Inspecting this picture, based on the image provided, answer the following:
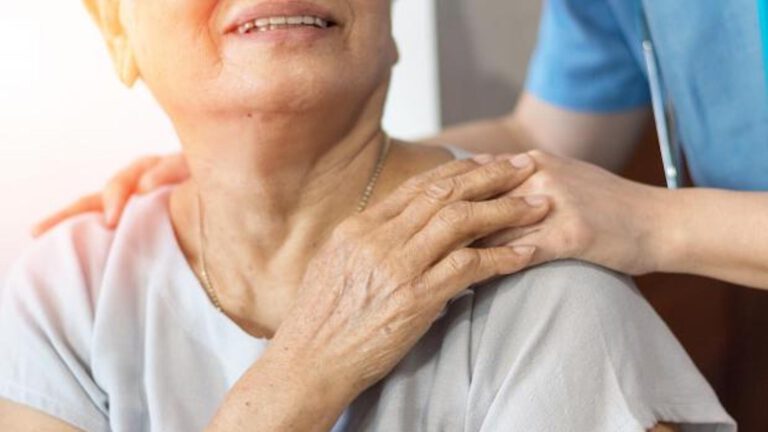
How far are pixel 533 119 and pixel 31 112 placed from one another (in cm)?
79

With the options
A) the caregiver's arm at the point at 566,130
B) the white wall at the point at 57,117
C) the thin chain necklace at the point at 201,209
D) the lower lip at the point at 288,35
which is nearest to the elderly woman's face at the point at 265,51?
the lower lip at the point at 288,35

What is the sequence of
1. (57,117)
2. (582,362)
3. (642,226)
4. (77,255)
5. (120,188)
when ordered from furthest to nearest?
(57,117)
(120,188)
(77,255)
(642,226)
(582,362)

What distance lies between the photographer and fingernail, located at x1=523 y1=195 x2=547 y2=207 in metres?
1.24

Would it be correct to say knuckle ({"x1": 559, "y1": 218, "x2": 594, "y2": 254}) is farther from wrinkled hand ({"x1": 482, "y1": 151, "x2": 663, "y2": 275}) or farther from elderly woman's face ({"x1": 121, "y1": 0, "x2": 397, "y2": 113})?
elderly woman's face ({"x1": 121, "y1": 0, "x2": 397, "y2": 113})

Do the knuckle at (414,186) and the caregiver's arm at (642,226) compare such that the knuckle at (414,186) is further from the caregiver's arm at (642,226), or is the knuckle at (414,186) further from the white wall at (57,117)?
the white wall at (57,117)

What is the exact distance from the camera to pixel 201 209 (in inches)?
59.5

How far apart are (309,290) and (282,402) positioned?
12 cm

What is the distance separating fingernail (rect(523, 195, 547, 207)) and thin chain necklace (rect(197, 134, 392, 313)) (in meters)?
0.23

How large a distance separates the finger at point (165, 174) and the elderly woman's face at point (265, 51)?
31 cm

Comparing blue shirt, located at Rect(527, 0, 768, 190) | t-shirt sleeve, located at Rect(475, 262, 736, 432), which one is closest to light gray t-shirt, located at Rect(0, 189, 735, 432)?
t-shirt sleeve, located at Rect(475, 262, 736, 432)

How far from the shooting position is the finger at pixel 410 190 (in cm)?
124

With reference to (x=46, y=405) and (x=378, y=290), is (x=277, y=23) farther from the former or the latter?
(x=46, y=405)

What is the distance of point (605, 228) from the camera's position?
4.12 ft

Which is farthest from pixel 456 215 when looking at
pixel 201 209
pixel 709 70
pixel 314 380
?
pixel 709 70
